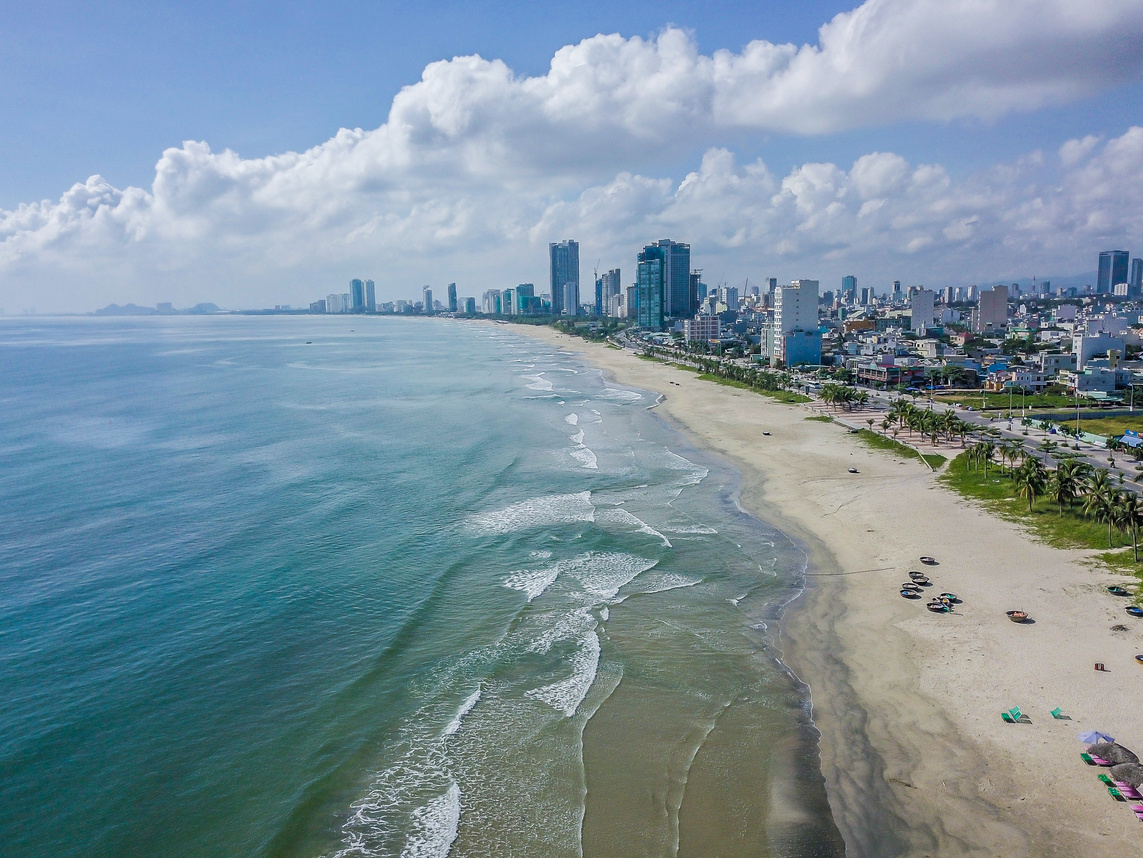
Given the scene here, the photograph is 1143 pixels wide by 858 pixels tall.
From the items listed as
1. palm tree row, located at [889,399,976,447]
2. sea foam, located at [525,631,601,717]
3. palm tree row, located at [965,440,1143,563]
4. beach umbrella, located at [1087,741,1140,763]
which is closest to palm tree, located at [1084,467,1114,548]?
palm tree row, located at [965,440,1143,563]

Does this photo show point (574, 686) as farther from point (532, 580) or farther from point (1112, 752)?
point (1112, 752)

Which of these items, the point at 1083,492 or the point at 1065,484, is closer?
the point at 1065,484

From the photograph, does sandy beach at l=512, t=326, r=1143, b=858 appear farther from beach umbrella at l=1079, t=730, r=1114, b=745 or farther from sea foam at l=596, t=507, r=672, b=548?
→ sea foam at l=596, t=507, r=672, b=548

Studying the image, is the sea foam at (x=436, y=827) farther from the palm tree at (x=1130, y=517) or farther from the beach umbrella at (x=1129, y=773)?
the palm tree at (x=1130, y=517)

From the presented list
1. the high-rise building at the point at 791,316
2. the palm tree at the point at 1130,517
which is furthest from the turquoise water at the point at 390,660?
the high-rise building at the point at 791,316

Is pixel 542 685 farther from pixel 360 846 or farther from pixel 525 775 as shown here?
pixel 360 846

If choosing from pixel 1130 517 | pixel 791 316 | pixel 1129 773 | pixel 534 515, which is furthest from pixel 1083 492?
pixel 791 316
